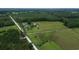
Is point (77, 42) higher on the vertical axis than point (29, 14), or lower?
lower
